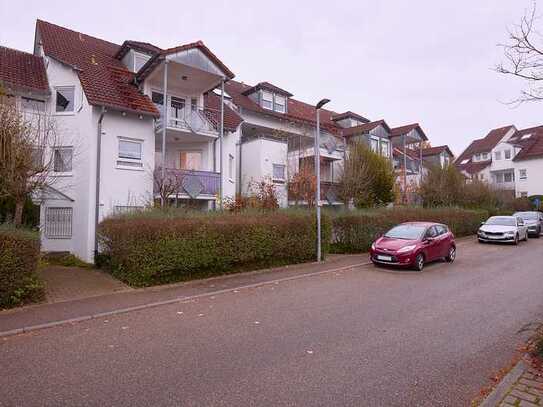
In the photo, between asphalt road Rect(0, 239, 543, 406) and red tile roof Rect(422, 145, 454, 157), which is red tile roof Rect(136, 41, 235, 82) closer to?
asphalt road Rect(0, 239, 543, 406)

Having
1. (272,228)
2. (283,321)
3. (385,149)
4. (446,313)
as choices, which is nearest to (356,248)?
(272,228)

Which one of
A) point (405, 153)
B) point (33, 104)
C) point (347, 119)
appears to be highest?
point (347, 119)

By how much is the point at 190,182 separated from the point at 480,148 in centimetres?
5350

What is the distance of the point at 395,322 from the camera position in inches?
266

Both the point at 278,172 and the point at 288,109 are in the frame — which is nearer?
the point at 278,172

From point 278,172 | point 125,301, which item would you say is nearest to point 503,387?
point 125,301

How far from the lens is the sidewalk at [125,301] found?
7027mm

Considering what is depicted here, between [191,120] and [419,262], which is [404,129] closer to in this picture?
[191,120]

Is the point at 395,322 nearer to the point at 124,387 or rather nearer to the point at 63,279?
the point at 124,387

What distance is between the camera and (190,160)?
65.6 ft

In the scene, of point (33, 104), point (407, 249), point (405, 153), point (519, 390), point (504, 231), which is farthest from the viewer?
point (405, 153)

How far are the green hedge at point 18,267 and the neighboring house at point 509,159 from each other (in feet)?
151

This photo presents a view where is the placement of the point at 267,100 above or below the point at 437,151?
above

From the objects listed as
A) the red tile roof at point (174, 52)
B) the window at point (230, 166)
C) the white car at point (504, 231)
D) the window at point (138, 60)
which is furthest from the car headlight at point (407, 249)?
the window at point (138, 60)
